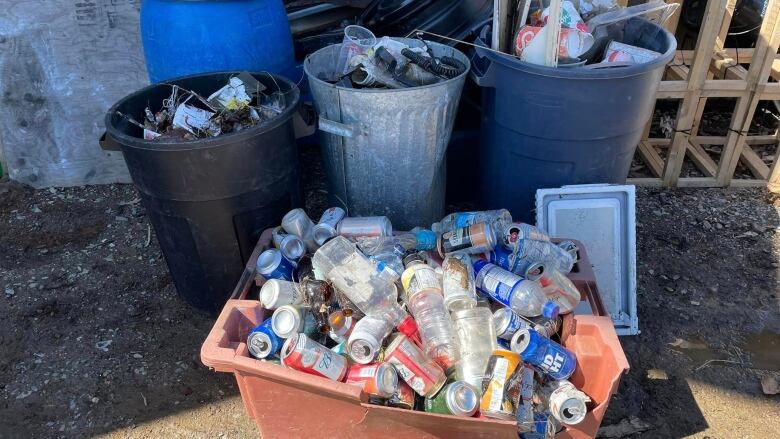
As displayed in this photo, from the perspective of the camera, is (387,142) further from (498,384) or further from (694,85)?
(694,85)

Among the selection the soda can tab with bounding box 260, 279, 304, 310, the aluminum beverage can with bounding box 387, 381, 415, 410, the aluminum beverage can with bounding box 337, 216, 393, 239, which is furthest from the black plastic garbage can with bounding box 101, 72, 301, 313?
the aluminum beverage can with bounding box 387, 381, 415, 410

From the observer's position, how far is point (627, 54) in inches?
90.8

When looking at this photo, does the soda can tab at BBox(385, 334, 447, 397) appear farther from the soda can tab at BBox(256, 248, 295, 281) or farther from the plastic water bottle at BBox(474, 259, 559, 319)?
the soda can tab at BBox(256, 248, 295, 281)

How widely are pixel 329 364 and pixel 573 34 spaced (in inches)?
60.8

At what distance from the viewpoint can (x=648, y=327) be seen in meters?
2.39

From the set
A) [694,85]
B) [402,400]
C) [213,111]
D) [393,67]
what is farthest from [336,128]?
[694,85]

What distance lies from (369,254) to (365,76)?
71 centimetres

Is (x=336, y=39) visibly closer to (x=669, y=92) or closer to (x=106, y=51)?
(x=106, y=51)

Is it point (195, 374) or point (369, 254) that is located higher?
point (369, 254)

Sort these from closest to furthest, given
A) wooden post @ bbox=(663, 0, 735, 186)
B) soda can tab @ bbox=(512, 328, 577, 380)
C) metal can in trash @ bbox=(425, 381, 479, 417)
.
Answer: metal can in trash @ bbox=(425, 381, 479, 417) → soda can tab @ bbox=(512, 328, 577, 380) → wooden post @ bbox=(663, 0, 735, 186)

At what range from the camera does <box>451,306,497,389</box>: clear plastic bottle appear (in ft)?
5.48

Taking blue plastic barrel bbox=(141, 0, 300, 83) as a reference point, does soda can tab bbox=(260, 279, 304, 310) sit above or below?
below

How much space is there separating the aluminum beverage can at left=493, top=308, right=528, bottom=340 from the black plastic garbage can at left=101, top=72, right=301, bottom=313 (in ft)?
3.26

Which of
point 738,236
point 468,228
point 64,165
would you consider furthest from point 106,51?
point 738,236
